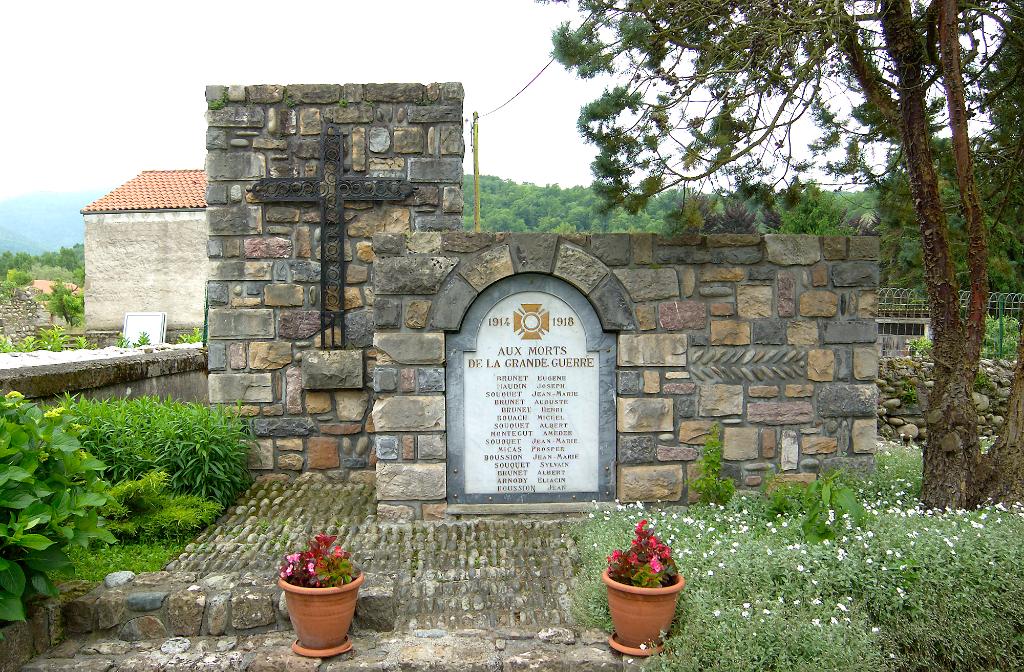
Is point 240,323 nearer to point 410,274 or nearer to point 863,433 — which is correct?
point 410,274

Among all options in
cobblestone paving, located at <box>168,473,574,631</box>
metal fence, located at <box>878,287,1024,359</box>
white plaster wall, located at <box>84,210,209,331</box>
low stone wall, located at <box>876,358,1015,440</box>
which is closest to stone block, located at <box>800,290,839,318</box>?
cobblestone paving, located at <box>168,473,574,631</box>

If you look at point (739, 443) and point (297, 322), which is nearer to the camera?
point (739, 443)

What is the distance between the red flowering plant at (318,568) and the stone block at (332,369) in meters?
2.75

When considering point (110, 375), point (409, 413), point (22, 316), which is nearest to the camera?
point (409, 413)

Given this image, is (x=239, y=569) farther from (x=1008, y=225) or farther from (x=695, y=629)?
(x=1008, y=225)

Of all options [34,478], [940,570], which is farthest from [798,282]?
[34,478]

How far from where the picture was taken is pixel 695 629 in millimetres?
3516

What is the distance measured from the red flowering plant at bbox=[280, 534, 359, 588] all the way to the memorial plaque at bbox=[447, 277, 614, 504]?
66.6 inches

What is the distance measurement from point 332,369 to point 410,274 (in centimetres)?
158

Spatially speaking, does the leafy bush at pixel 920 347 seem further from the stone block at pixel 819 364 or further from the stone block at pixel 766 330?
→ the stone block at pixel 766 330

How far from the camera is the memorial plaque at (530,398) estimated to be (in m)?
5.31

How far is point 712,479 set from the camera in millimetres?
5129

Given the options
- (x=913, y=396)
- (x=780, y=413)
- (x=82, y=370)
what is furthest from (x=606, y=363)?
(x=913, y=396)

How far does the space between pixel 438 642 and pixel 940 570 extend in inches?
99.9
